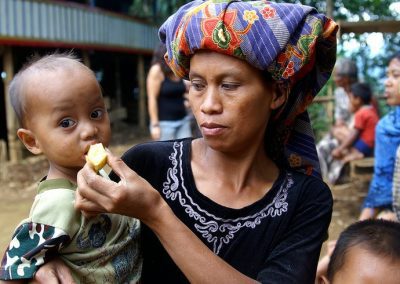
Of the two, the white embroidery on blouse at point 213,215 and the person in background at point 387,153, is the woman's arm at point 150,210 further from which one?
the person in background at point 387,153

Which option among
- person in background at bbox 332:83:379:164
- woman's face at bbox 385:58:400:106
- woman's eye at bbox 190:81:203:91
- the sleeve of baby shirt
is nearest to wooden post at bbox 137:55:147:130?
person in background at bbox 332:83:379:164

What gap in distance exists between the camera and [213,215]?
1.63m

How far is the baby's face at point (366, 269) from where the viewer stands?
5.74 ft

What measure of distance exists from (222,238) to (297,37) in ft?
2.14

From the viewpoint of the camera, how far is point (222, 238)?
1629 mm

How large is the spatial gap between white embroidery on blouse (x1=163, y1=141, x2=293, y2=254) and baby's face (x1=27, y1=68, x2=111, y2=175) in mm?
282

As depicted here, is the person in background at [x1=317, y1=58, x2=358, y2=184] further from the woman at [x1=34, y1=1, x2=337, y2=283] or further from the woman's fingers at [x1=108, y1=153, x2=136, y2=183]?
the woman's fingers at [x1=108, y1=153, x2=136, y2=183]

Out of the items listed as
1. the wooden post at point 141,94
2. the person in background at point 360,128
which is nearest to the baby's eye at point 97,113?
the person in background at point 360,128

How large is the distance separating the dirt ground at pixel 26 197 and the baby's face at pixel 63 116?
3838mm

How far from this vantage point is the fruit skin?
140cm

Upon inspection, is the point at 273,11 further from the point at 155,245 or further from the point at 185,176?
the point at 155,245

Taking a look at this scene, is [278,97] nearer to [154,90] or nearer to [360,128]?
[154,90]

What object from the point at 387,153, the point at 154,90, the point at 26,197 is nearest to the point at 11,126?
the point at 26,197

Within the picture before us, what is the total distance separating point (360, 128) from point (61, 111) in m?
5.27
